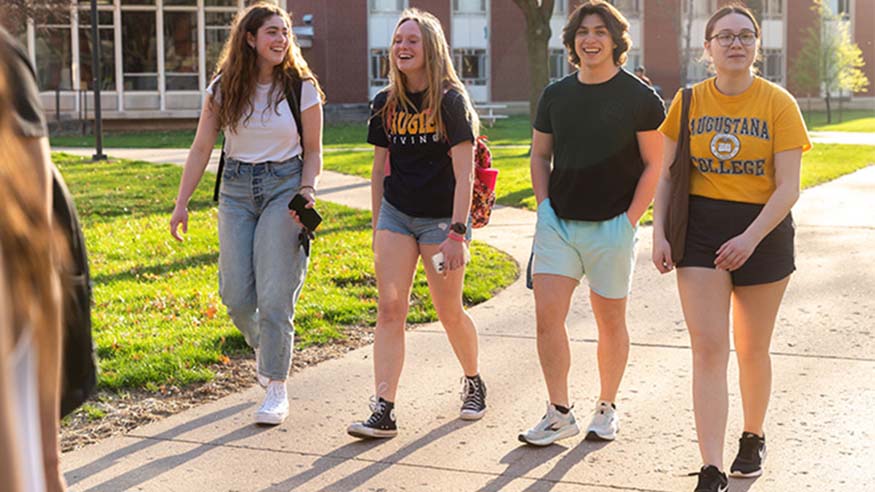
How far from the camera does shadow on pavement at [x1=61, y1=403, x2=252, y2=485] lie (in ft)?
17.1

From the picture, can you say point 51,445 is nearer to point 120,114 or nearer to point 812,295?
point 812,295

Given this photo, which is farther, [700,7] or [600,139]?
[700,7]

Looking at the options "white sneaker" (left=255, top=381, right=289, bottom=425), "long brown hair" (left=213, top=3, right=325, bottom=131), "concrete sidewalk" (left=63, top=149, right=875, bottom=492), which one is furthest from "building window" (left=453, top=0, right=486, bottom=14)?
"white sneaker" (left=255, top=381, right=289, bottom=425)

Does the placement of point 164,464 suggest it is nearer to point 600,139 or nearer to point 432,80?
point 432,80

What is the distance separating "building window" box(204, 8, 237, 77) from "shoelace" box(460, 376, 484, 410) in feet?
122

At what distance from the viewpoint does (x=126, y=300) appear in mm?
9156

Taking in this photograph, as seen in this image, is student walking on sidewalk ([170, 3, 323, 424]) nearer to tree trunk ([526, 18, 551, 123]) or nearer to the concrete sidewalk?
the concrete sidewalk

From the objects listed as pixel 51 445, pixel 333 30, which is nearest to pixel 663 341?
pixel 51 445

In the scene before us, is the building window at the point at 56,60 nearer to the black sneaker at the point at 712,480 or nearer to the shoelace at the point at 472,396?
the shoelace at the point at 472,396

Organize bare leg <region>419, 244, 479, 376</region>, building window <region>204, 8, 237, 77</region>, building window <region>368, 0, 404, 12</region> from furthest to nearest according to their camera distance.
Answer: building window <region>368, 0, 404, 12</region>, building window <region>204, 8, 237, 77</region>, bare leg <region>419, 244, 479, 376</region>

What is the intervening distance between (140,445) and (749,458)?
2706mm

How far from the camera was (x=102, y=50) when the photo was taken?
40.9m

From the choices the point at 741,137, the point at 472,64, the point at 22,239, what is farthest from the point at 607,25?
the point at 472,64

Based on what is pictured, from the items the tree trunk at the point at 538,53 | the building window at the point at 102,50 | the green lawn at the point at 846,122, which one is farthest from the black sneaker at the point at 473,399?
the building window at the point at 102,50
